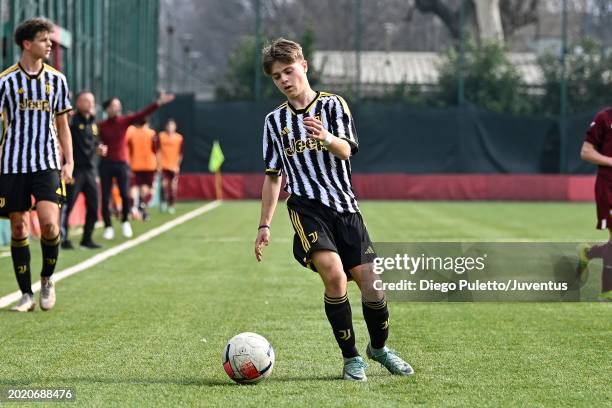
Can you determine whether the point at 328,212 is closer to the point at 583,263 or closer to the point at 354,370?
the point at 354,370

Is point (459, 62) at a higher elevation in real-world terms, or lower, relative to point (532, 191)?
higher

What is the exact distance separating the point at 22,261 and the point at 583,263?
14.8ft

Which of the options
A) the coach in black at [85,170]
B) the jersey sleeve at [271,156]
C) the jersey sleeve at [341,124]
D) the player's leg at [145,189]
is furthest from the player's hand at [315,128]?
the player's leg at [145,189]

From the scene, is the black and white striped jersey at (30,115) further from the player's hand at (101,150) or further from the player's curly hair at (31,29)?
the player's hand at (101,150)

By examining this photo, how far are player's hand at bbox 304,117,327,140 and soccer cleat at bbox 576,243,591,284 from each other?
4.56 metres

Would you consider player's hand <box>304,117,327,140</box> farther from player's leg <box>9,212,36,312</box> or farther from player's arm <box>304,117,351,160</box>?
player's leg <box>9,212,36,312</box>

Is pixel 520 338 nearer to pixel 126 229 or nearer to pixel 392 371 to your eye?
pixel 392 371

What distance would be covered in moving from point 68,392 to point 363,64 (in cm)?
3092

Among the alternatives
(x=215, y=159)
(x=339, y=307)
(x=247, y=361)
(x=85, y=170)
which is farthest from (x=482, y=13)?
(x=247, y=361)

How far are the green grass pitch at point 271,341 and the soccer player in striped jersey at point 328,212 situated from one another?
0.85 ft

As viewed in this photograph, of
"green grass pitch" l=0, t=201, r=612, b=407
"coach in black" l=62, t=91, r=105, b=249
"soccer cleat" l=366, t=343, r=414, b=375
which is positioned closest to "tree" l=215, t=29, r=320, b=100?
"coach in black" l=62, t=91, r=105, b=249

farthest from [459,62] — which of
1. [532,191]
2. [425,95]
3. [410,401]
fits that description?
[410,401]

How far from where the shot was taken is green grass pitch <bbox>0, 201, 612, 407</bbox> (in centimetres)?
596

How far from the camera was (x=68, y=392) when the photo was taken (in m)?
5.94
